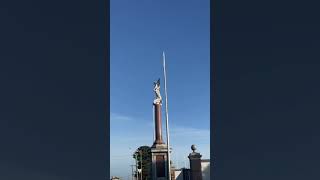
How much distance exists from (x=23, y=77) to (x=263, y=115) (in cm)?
144

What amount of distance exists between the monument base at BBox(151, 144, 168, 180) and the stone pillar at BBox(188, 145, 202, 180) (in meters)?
1.68

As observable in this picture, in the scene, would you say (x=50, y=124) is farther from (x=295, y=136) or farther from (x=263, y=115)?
(x=295, y=136)

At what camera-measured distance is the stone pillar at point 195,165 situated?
13930 millimetres

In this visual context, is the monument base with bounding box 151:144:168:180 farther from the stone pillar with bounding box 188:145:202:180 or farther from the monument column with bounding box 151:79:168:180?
the stone pillar with bounding box 188:145:202:180

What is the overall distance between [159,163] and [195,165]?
2.04 meters

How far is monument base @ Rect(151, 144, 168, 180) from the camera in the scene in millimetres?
15312

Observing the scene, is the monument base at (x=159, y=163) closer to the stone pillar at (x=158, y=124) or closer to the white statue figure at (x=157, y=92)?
the stone pillar at (x=158, y=124)

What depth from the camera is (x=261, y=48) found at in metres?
2.08

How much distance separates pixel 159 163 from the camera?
15453mm

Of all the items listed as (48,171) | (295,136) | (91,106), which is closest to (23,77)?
(91,106)

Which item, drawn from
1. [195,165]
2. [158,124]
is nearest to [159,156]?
[158,124]

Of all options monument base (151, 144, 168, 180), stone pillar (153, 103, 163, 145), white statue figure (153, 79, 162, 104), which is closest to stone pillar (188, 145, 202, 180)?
monument base (151, 144, 168, 180)

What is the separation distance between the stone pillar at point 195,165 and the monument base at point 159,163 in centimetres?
168

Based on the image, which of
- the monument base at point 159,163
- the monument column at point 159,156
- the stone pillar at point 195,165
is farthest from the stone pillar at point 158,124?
the stone pillar at point 195,165
